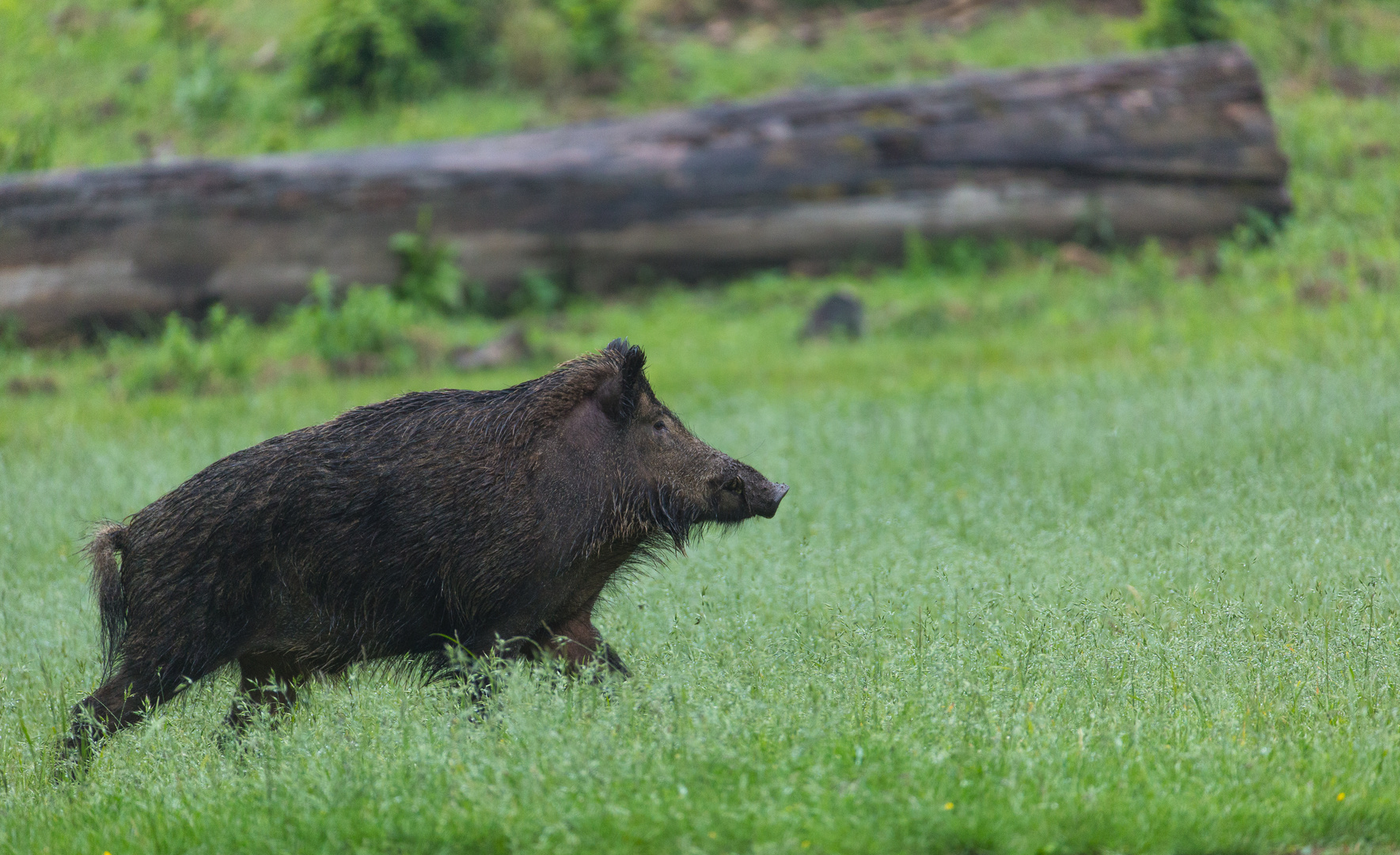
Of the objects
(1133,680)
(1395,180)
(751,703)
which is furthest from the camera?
(1395,180)

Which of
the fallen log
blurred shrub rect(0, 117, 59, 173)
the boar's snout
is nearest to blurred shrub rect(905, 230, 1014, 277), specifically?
the fallen log

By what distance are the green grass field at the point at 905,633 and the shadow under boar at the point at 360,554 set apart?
0.81 feet

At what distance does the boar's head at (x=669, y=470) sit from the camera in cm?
589

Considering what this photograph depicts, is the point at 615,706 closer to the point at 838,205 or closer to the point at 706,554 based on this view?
the point at 706,554

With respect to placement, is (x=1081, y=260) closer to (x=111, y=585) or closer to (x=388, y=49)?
(x=388, y=49)

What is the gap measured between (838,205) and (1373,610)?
392 inches

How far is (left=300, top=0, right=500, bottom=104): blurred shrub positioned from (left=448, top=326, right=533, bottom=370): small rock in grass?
650cm

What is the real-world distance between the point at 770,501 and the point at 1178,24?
1447 cm

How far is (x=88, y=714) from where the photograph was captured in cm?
544

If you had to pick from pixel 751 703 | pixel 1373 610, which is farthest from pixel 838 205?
pixel 751 703

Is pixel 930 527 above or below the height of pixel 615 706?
below

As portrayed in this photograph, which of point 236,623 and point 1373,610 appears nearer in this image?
point 236,623

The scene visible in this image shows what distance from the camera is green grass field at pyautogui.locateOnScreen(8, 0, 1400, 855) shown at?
13.8 ft

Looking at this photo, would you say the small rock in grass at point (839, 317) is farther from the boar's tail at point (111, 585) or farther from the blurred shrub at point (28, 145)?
the boar's tail at point (111, 585)
